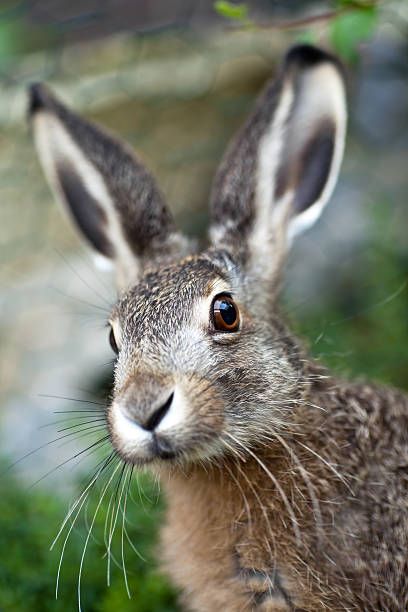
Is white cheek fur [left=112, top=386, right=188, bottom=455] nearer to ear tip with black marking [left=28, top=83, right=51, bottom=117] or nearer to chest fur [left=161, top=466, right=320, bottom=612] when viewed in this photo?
chest fur [left=161, top=466, right=320, bottom=612]

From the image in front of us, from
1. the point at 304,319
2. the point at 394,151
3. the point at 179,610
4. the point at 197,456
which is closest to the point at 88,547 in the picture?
the point at 179,610

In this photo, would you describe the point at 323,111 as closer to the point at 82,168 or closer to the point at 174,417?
the point at 82,168

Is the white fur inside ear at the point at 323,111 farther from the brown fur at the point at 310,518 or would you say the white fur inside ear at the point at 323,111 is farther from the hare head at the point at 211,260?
the brown fur at the point at 310,518

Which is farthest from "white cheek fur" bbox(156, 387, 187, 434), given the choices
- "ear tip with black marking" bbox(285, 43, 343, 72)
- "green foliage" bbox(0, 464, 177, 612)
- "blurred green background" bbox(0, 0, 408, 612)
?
"blurred green background" bbox(0, 0, 408, 612)

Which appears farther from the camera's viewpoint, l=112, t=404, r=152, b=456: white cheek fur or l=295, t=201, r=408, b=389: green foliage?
l=295, t=201, r=408, b=389: green foliage

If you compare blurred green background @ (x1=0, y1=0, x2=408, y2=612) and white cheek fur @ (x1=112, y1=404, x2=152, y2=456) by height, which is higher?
blurred green background @ (x1=0, y1=0, x2=408, y2=612)

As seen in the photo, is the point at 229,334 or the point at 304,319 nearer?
the point at 229,334

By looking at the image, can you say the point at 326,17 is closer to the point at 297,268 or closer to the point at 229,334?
the point at 229,334
